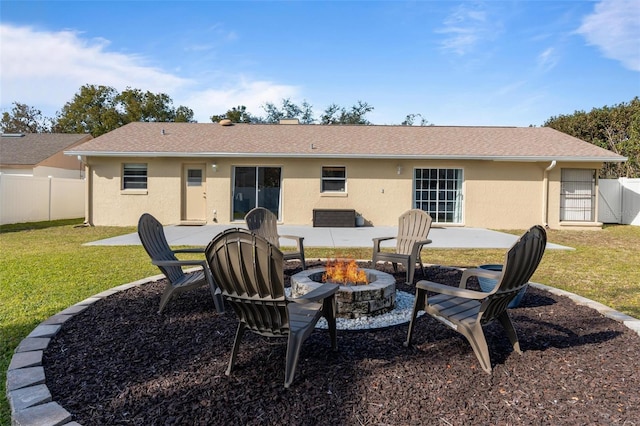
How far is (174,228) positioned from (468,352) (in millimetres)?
11435

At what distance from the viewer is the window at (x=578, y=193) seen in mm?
14367

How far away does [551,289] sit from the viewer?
503cm

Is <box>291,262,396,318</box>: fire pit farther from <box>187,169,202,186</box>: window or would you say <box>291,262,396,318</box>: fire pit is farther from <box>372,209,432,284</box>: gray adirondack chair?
<box>187,169,202,186</box>: window

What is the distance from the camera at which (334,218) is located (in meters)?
13.5

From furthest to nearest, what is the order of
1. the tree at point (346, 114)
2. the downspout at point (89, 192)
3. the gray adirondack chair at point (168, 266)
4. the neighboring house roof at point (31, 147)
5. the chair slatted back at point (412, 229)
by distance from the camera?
the tree at point (346, 114) → the neighboring house roof at point (31, 147) → the downspout at point (89, 192) → the chair slatted back at point (412, 229) → the gray adirondack chair at point (168, 266)

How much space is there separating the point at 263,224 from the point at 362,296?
306 cm

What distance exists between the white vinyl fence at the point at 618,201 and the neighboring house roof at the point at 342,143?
2517 millimetres

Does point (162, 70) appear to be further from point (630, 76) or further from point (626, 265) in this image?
point (630, 76)

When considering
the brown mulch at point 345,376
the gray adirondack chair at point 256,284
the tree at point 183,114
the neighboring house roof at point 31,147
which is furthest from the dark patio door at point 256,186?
the tree at point 183,114

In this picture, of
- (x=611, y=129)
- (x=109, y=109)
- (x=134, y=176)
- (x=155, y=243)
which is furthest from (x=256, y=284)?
(x=109, y=109)

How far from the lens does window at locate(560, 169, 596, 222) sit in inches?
566

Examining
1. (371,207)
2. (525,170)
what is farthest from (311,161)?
(525,170)

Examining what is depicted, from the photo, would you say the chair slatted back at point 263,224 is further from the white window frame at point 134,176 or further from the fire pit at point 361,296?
the white window frame at point 134,176

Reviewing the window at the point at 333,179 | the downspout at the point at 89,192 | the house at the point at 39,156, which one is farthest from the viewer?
the house at the point at 39,156
